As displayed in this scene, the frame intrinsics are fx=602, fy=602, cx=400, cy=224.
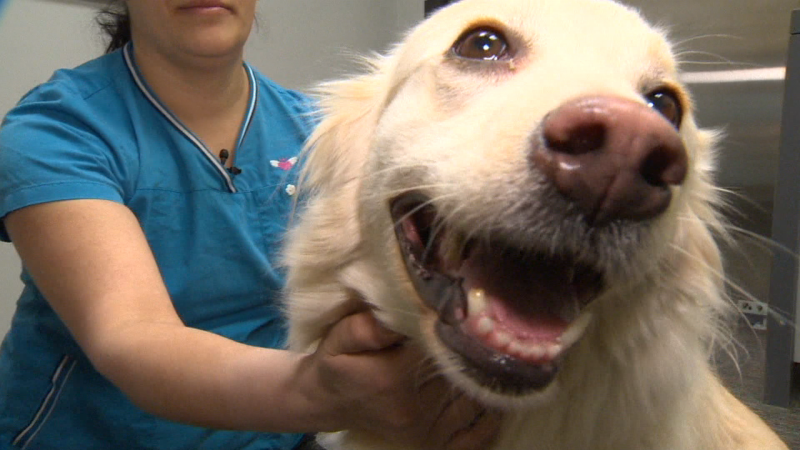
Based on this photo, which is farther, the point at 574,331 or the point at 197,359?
the point at 197,359

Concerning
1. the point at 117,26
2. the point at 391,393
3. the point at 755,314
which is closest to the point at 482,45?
A: the point at 391,393

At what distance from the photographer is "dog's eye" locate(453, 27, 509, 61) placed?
2.61 ft

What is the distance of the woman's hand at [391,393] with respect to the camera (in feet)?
2.34

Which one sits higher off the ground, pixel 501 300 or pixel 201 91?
pixel 201 91

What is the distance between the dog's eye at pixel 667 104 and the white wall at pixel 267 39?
0.59 m

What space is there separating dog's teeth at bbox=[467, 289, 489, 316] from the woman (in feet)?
0.45

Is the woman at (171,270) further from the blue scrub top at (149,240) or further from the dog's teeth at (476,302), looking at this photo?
the dog's teeth at (476,302)

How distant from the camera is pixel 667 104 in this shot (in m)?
0.81

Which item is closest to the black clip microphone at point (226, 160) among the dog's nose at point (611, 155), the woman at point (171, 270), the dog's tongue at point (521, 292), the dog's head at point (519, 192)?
the woman at point (171, 270)

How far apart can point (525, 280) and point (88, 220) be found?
0.65 metres

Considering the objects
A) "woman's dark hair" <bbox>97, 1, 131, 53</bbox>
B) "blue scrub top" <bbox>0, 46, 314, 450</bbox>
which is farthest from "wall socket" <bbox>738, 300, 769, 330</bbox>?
"woman's dark hair" <bbox>97, 1, 131, 53</bbox>

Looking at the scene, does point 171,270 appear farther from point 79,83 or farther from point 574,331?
point 574,331

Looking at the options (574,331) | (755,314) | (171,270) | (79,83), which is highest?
(79,83)

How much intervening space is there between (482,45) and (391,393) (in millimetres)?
468
